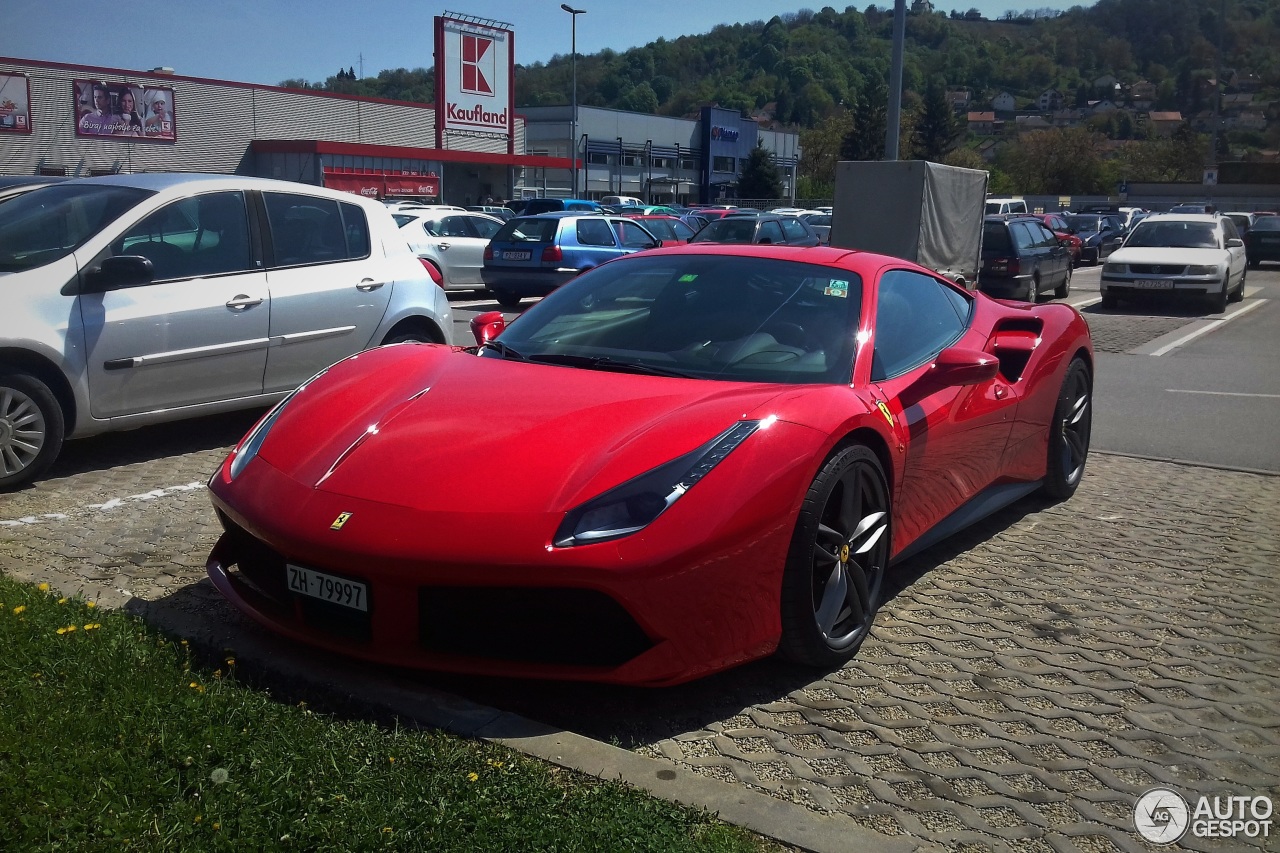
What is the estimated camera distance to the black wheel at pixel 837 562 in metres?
3.46

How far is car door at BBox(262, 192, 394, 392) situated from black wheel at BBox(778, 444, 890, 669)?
4.22 metres

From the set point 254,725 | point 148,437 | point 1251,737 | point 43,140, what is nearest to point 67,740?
point 254,725

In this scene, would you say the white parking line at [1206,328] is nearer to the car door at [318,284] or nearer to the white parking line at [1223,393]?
the white parking line at [1223,393]

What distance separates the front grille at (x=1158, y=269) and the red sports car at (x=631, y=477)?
15.8 m

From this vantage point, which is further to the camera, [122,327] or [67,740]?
[122,327]

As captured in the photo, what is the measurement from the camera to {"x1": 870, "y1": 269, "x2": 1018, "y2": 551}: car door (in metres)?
4.22

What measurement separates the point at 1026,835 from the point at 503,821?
1309 millimetres

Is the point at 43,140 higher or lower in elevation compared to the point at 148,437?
higher

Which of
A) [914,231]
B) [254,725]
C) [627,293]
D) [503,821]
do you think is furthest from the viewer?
[914,231]

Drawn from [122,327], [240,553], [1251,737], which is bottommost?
[1251,737]

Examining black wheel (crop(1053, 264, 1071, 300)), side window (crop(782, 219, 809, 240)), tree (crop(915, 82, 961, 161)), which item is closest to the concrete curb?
side window (crop(782, 219, 809, 240))

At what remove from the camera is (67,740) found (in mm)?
2914

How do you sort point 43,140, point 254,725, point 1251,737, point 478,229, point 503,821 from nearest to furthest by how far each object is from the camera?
point 503,821 < point 254,725 < point 1251,737 < point 478,229 < point 43,140

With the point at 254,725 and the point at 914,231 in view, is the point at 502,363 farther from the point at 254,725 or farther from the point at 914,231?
the point at 914,231
